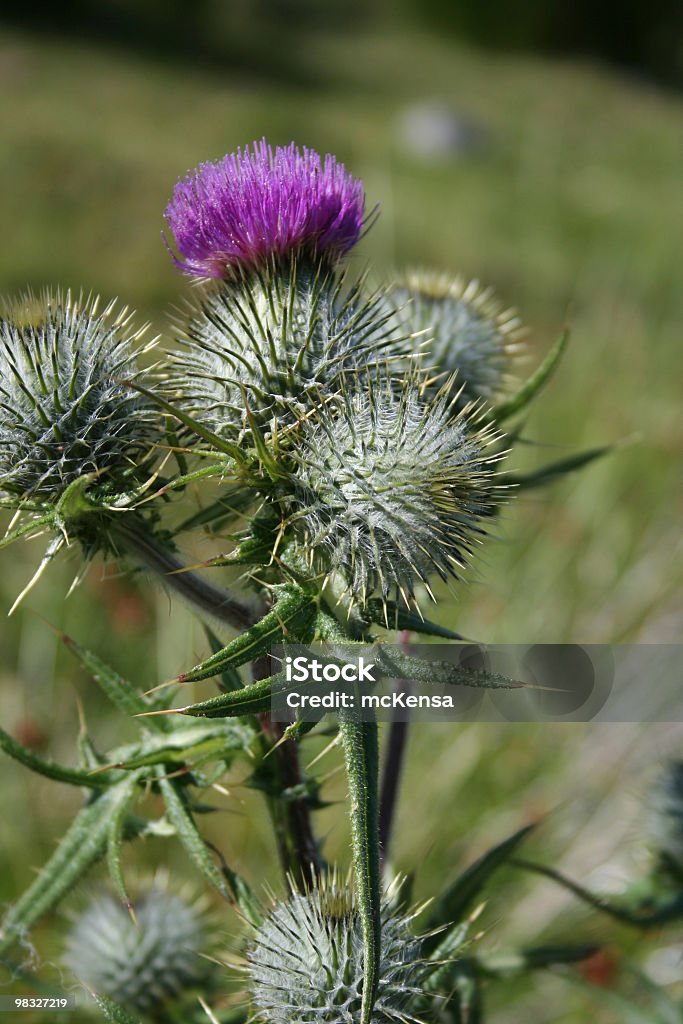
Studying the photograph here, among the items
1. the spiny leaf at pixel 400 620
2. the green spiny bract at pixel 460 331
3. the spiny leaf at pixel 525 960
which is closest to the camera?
the spiny leaf at pixel 400 620

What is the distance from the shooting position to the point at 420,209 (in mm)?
15578

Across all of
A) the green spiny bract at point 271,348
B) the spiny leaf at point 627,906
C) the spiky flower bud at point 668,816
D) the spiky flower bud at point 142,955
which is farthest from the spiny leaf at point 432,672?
the spiky flower bud at point 668,816

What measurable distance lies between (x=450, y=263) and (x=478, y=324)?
10650mm

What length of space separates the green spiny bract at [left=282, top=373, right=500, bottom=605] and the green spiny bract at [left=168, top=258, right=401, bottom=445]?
154mm

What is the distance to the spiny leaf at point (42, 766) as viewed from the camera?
2.08 meters

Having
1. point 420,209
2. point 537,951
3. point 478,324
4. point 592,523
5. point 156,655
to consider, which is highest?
point 420,209

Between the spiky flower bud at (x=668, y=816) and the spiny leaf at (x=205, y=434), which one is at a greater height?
the spiny leaf at (x=205, y=434)

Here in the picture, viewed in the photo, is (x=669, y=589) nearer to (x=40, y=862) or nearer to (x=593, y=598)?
(x=593, y=598)

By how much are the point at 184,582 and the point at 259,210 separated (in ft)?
3.38

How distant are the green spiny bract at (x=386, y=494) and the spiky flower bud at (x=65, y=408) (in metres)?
0.45

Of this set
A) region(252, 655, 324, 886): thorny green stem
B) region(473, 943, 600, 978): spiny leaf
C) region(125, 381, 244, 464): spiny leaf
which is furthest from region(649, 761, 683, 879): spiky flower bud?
region(125, 381, 244, 464): spiny leaf

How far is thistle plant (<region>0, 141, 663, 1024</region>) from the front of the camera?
6.18 feet

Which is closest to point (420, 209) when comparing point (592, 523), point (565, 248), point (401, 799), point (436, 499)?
point (565, 248)

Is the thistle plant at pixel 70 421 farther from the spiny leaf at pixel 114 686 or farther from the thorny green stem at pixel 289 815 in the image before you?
the thorny green stem at pixel 289 815
